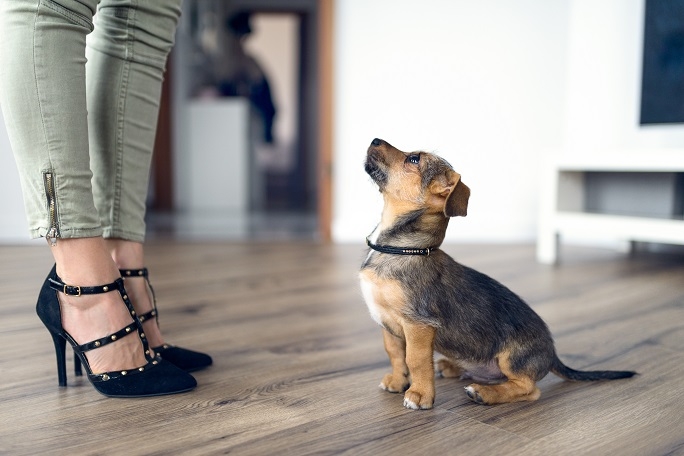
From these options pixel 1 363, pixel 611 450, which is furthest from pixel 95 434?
pixel 611 450

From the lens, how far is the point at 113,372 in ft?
3.49

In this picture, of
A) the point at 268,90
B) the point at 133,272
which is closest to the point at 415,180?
the point at 133,272

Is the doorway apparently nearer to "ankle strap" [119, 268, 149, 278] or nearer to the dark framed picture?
the dark framed picture

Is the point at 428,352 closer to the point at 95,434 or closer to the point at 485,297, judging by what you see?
the point at 485,297

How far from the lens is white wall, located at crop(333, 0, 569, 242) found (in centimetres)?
356

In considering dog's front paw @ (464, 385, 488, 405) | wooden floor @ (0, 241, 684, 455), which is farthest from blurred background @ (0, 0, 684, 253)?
dog's front paw @ (464, 385, 488, 405)

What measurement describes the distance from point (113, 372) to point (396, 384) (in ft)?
1.55

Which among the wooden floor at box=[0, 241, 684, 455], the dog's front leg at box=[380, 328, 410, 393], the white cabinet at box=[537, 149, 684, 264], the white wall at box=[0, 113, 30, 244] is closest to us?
the wooden floor at box=[0, 241, 684, 455]

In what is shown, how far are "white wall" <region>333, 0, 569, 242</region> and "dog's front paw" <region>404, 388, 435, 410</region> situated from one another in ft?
8.42

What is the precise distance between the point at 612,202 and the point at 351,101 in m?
1.45

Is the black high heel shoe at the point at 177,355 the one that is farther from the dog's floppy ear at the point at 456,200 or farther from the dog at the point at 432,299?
the dog's floppy ear at the point at 456,200

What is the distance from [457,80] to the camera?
142 inches

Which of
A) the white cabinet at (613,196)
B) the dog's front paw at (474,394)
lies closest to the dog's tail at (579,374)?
the dog's front paw at (474,394)

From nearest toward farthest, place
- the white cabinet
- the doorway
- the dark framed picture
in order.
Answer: the white cabinet, the dark framed picture, the doorway
